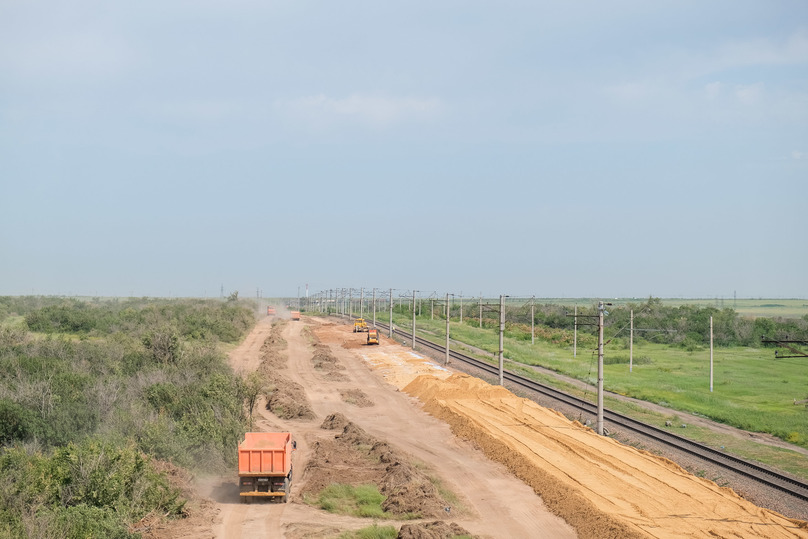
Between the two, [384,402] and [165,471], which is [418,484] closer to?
[165,471]

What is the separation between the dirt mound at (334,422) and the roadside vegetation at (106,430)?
4.41 m

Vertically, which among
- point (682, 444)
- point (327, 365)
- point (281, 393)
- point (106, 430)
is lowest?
point (682, 444)

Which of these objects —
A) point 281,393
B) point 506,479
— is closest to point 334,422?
point 281,393

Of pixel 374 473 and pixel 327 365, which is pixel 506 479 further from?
pixel 327 365

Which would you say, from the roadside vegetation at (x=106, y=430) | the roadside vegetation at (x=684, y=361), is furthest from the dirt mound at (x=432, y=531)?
the roadside vegetation at (x=684, y=361)

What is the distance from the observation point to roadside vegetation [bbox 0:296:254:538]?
15.6 meters

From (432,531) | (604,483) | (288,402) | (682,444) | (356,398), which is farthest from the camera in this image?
(356,398)

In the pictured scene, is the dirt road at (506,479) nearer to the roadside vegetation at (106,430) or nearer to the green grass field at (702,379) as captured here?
the roadside vegetation at (106,430)

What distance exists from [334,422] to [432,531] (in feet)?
53.5

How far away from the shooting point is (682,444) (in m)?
31.2

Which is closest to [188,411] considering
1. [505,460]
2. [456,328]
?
[505,460]

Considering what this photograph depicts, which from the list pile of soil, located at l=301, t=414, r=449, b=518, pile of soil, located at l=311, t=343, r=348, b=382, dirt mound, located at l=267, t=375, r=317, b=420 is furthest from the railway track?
dirt mound, located at l=267, t=375, r=317, b=420

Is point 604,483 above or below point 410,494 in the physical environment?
below

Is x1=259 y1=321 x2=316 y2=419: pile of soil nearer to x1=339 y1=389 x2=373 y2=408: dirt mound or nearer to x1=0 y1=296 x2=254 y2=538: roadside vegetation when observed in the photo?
x1=339 y1=389 x2=373 y2=408: dirt mound
